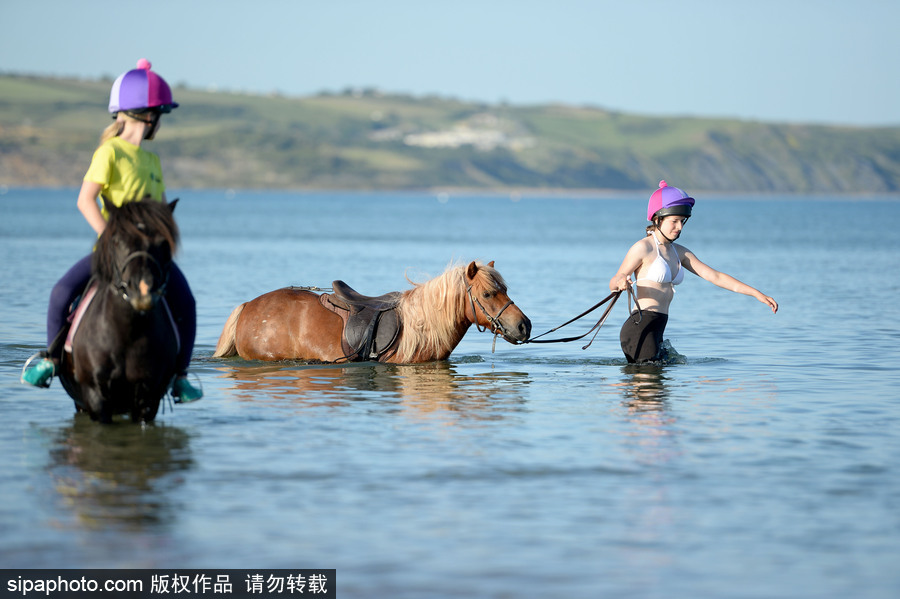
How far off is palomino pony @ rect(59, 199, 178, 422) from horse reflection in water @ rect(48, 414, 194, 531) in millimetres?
420

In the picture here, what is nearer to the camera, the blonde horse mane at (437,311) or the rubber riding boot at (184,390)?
the rubber riding boot at (184,390)

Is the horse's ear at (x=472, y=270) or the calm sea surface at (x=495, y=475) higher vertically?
the horse's ear at (x=472, y=270)

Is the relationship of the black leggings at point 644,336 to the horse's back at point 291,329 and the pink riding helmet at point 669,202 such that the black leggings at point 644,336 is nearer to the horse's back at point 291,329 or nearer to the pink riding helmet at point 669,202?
the pink riding helmet at point 669,202

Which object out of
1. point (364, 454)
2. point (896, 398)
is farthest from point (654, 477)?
point (896, 398)

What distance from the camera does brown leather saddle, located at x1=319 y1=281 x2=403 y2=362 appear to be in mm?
12344

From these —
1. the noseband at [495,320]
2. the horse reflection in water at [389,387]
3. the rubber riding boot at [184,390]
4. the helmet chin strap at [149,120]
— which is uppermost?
the helmet chin strap at [149,120]

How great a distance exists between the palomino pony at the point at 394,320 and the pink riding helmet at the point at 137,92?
4602 mm

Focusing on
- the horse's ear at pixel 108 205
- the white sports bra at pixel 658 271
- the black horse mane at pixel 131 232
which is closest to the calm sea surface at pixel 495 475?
the white sports bra at pixel 658 271

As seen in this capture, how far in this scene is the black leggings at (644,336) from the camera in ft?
41.3

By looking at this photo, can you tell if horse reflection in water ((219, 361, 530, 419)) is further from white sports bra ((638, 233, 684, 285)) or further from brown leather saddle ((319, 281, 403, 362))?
white sports bra ((638, 233, 684, 285))

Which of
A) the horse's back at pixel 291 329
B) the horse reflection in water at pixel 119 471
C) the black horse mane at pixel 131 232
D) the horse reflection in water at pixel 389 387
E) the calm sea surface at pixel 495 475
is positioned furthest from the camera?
the horse's back at pixel 291 329

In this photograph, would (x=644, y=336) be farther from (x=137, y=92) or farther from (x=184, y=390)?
(x=137, y=92)

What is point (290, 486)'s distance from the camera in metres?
7.20

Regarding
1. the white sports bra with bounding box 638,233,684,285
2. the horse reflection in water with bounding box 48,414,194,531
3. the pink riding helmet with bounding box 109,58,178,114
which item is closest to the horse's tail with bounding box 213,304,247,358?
the horse reflection in water with bounding box 48,414,194,531
